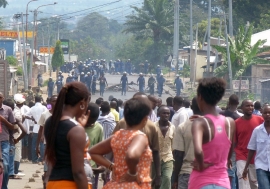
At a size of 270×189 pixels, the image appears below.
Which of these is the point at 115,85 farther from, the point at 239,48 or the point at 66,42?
the point at 66,42

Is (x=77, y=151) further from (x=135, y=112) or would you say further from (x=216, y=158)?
(x=216, y=158)

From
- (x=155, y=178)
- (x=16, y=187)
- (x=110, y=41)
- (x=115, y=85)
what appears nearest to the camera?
(x=155, y=178)

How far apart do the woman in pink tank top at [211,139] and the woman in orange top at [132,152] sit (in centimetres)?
41

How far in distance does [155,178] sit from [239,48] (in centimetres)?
2826

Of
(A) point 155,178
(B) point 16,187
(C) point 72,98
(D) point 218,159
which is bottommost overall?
(B) point 16,187

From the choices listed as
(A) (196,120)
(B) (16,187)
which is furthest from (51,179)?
(B) (16,187)

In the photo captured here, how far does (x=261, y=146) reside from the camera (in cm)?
927

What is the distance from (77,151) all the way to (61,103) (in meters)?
0.40

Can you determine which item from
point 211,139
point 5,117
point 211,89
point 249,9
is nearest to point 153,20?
point 249,9

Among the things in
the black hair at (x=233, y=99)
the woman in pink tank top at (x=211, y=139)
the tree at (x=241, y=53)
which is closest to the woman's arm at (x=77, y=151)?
the woman in pink tank top at (x=211, y=139)

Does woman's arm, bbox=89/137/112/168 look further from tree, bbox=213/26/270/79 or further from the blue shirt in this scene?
tree, bbox=213/26/270/79

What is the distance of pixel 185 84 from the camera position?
5516 centimetres

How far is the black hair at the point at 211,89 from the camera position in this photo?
→ 580cm

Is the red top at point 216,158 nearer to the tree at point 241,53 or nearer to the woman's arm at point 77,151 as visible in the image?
the woman's arm at point 77,151
